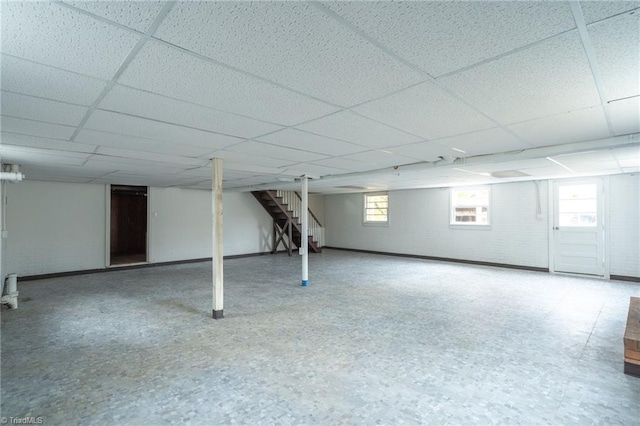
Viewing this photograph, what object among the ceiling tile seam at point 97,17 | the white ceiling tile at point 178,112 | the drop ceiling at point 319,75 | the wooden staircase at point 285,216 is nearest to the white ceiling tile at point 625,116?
the drop ceiling at point 319,75

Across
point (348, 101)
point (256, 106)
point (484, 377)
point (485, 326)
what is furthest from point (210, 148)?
point (485, 326)

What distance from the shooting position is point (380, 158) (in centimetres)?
434

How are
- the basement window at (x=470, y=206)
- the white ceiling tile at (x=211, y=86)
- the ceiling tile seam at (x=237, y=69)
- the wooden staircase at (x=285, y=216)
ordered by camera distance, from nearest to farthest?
the ceiling tile seam at (x=237, y=69) → the white ceiling tile at (x=211, y=86) → the basement window at (x=470, y=206) → the wooden staircase at (x=285, y=216)

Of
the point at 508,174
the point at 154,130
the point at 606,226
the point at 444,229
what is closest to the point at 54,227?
the point at 154,130

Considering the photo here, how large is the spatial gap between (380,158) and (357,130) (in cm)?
148

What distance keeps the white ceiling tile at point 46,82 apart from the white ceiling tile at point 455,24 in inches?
62.9

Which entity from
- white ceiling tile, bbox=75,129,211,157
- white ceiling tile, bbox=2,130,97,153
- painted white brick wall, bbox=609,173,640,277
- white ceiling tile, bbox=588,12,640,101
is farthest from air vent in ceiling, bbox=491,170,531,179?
white ceiling tile, bbox=2,130,97,153

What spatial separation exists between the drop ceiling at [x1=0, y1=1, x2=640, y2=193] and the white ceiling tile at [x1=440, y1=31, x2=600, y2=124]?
0.04 feet

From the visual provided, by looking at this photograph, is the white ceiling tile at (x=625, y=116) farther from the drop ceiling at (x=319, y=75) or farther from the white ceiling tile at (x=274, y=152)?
the white ceiling tile at (x=274, y=152)

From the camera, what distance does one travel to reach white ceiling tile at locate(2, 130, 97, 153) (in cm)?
308

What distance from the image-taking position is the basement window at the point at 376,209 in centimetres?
1019

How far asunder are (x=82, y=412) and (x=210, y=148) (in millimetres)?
2663

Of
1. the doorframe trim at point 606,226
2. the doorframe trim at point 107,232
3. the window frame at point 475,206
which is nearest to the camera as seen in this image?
the doorframe trim at point 606,226

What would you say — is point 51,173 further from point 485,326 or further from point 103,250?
point 485,326
